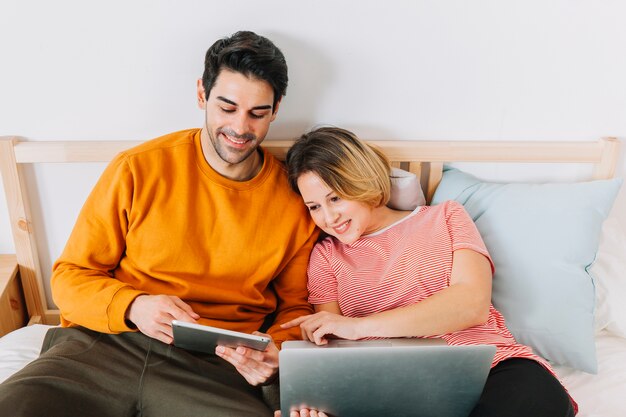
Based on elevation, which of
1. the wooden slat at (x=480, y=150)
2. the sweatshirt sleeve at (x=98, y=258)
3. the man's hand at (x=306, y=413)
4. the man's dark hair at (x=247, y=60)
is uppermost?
the man's dark hair at (x=247, y=60)

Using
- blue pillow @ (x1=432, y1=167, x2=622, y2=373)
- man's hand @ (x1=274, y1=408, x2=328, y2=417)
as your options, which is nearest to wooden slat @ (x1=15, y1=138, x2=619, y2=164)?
blue pillow @ (x1=432, y1=167, x2=622, y2=373)

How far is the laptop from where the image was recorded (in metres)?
0.97

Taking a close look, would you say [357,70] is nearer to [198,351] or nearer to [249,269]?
[249,269]

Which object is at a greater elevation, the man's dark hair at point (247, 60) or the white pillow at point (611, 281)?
the man's dark hair at point (247, 60)

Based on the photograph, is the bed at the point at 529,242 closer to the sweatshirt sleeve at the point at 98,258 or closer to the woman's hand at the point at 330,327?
the sweatshirt sleeve at the point at 98,258

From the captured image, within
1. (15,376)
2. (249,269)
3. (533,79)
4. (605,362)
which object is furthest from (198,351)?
(533,79)

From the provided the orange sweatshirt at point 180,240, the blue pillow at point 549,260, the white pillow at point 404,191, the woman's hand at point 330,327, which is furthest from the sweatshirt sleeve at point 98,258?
the blue pillow at point 549,260

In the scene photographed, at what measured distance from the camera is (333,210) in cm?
132

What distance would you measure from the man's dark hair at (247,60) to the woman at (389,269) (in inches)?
7.7

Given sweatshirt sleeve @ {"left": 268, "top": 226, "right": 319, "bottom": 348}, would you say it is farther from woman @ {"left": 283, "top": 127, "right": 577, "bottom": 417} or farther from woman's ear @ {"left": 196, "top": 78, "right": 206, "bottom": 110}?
woman's ear @ {"left": 196, "top": 78, "right": 206, "bottom": 110}

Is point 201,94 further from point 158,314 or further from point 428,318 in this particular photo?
Result: point 428,318

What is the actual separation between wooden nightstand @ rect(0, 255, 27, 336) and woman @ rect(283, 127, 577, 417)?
2.71ft

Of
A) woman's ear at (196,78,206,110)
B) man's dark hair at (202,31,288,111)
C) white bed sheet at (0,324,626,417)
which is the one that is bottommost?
white bed sheet at (0,324,626,417)

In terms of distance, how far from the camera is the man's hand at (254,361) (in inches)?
43.9
